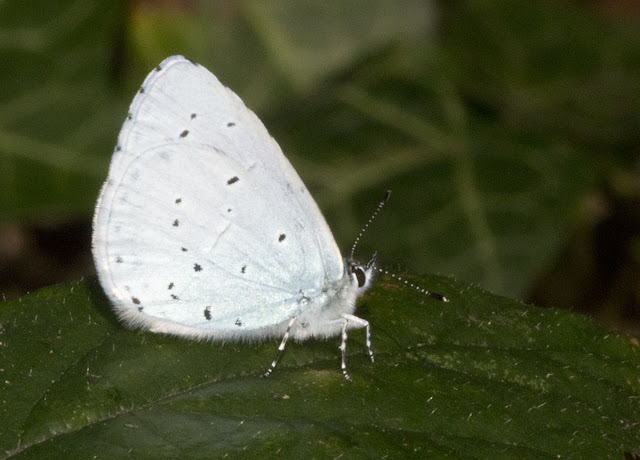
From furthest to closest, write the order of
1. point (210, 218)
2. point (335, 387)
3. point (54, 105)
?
1. point (54, 105)
2. point (210, 218)
3. point (335, 387)

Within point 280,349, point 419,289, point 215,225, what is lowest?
point 280,349

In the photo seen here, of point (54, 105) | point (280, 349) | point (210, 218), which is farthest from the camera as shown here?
point (54, 105)

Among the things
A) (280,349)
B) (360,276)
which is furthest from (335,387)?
(360,276)

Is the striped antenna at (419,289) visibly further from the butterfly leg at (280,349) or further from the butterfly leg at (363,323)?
the butterfly leg at (280,349)

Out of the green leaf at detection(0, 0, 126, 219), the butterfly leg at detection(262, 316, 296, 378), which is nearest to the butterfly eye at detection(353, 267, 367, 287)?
the butterfly leg at detection(262, 316, 296, 378)

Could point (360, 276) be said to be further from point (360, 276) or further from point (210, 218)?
point (210, 218)

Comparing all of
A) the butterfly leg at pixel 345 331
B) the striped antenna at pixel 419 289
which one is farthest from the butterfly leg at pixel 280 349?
the striped antenna at pixel 419 289

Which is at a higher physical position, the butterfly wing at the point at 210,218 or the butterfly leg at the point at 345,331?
the butterfly wing at the point at 210,218
